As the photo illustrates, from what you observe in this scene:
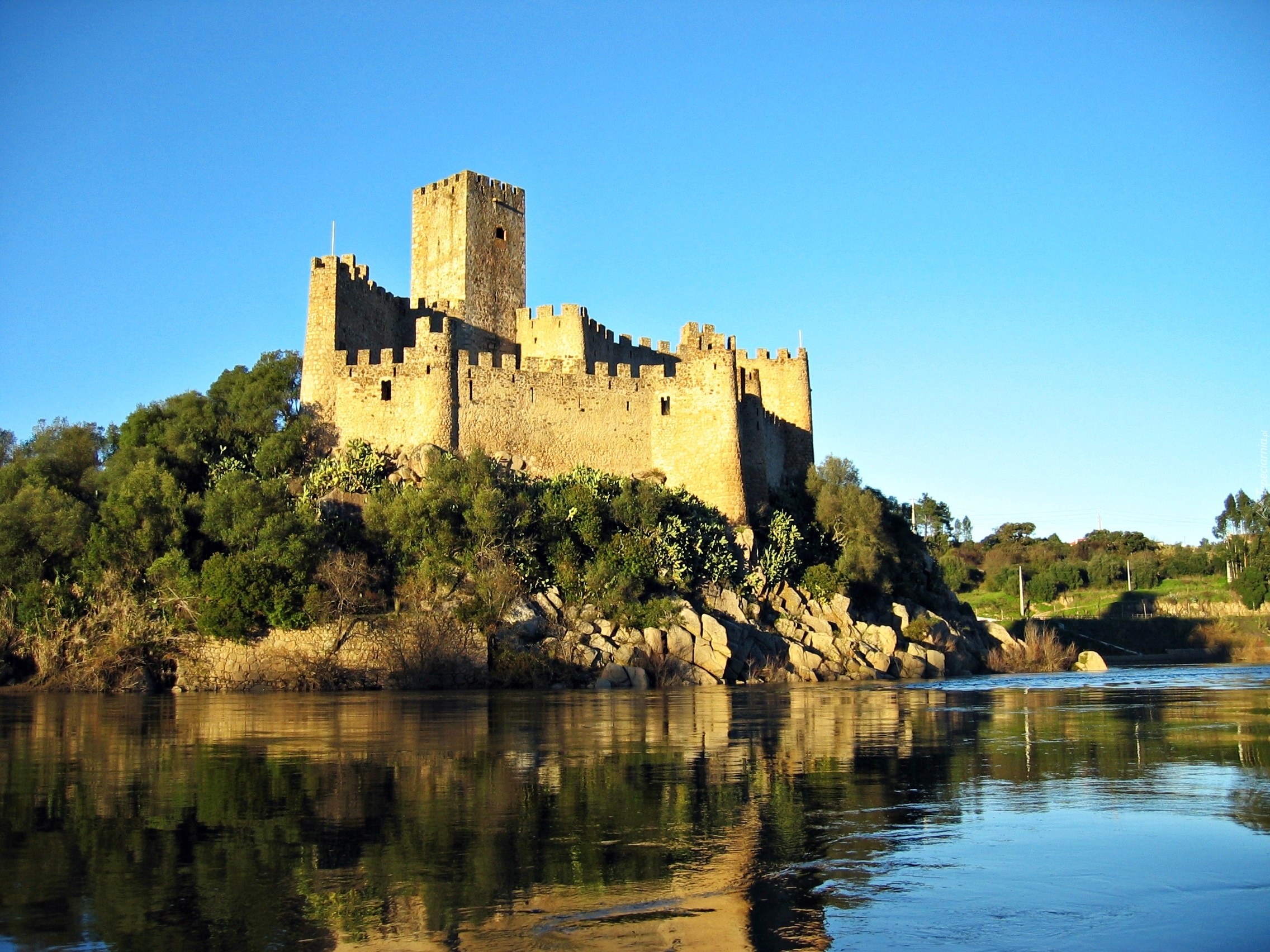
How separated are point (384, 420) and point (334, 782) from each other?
1103 inches

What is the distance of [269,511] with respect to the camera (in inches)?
1318

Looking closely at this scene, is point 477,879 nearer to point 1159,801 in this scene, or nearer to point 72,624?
point 1159,801

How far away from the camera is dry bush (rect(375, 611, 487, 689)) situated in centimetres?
3073

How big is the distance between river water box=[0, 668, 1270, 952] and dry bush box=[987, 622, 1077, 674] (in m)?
27.4

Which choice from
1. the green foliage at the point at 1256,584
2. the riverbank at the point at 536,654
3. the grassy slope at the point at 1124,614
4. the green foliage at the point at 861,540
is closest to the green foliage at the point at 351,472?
the riverbank at the point at 536,654

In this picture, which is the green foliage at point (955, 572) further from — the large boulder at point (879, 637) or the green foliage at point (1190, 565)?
the large boulder at point (879, 637)

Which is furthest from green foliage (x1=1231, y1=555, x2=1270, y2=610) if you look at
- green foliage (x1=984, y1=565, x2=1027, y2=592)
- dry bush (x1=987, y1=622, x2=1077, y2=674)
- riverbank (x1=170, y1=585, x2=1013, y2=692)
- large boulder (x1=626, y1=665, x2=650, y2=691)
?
large boulder (x1=626, y1=665, x2=650, y2=691)

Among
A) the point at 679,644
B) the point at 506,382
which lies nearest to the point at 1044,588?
the point at 506,382

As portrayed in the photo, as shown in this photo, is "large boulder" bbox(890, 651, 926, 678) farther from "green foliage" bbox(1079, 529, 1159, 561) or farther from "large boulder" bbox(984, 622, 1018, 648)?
"green foliage" bbox(1079, 529, 1159, 561)

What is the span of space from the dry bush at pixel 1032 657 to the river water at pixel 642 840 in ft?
90.0

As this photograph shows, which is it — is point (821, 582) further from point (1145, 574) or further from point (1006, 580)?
point (1145, 574)

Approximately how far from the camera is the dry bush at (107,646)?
30547mm

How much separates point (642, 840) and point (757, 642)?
26790 millimetres

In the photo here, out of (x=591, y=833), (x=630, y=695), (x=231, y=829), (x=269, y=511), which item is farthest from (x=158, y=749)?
(x=269, y=511)
